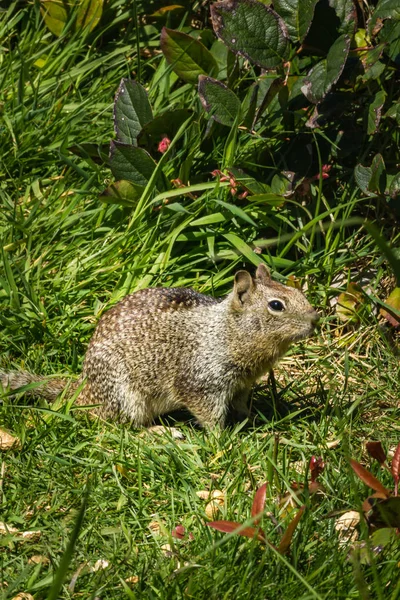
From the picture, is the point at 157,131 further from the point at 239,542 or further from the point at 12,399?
the point at 239,542

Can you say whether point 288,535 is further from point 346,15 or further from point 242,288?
point 346,15

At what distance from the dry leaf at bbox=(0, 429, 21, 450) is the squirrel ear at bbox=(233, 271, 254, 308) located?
50.2 inches

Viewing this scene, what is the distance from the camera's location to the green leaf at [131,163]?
5.20 metres

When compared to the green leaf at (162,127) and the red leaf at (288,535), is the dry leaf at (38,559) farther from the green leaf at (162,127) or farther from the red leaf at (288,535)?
the green leaf at (162,127)

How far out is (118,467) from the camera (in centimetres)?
405

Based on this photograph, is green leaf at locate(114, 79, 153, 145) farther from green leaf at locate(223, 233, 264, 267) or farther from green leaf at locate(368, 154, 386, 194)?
green leaf at locate(368, 154, 386, 194)

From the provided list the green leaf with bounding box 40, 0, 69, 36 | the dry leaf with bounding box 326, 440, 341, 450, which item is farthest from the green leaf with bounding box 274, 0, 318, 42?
the dry leaf with bounding box 326, 440, 341, 450

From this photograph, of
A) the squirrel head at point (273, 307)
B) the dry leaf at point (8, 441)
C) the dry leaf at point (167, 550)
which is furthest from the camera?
the squirrel head at point (273, 307)

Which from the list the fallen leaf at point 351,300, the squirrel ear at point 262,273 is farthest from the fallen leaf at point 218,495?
the fallen leaf at point 351,300

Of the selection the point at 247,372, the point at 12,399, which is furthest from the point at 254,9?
the point at 12,399

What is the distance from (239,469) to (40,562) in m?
1.03

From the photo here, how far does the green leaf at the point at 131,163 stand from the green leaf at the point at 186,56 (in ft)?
2.06

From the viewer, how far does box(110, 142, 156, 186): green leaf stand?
5.20m

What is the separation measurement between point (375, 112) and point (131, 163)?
1413mm
